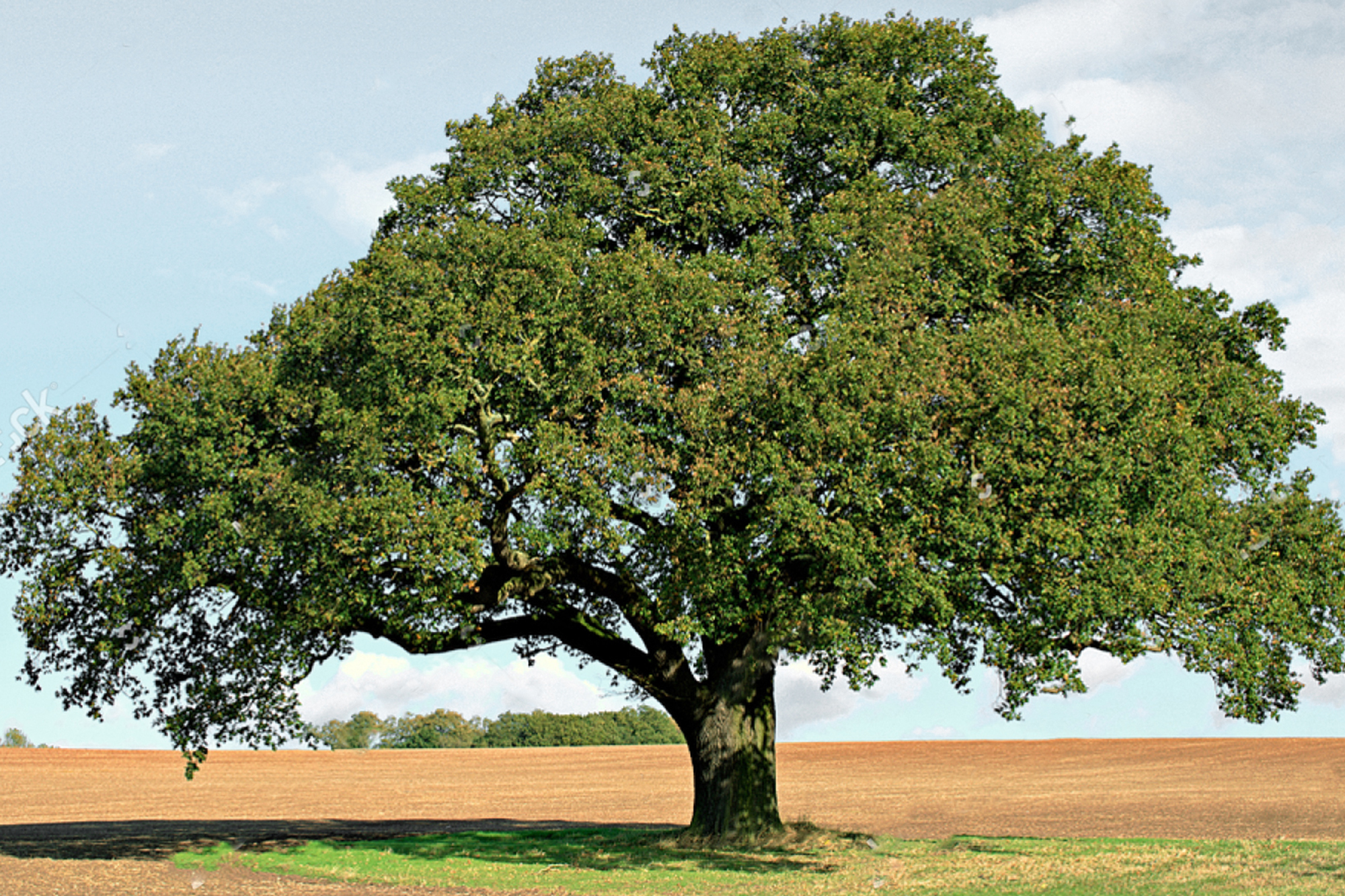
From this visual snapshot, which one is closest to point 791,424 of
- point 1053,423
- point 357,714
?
point 1053,423

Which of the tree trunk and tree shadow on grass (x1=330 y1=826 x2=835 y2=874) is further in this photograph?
the tree trunk

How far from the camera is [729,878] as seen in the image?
18500mm

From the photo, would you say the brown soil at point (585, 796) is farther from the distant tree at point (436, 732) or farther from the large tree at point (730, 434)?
the distant tree at point (436, 732)

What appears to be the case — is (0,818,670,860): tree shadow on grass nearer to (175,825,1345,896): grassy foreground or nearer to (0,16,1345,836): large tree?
(175,825,1345,896): grassy foreground

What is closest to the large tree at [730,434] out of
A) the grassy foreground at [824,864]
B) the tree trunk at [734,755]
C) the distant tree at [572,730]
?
the tree trunk at [734,755]

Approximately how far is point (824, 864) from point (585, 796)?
27636mm

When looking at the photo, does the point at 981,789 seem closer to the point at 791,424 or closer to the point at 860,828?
the point at 860,828

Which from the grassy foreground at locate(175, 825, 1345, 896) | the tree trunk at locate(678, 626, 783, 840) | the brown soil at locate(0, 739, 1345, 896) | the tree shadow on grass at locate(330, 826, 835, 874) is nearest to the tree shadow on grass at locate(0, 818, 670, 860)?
the brown soil at locate(0, 739, 1345, 896)

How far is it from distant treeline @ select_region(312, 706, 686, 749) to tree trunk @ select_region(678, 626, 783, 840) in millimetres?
86348

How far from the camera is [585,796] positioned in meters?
46.3

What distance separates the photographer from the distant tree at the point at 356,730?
117 meters

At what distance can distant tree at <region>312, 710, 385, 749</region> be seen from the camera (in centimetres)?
11744

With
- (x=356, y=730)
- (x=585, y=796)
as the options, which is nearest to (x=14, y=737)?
(x=356, y=730)

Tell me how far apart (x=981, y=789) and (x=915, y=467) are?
35.8m
